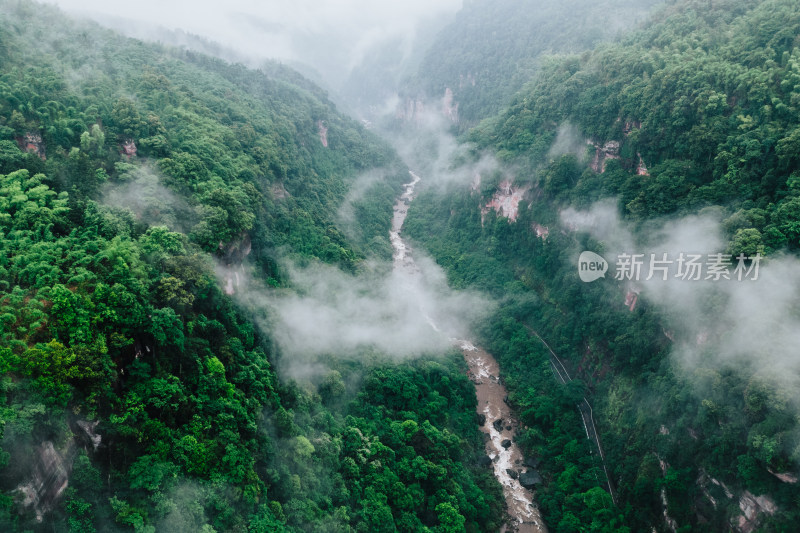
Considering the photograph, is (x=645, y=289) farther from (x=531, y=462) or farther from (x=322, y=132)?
(x=322, y=132)

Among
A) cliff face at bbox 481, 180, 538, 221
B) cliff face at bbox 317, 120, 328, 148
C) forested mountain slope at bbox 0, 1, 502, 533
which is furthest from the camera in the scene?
cliff face at bbox 317, 120, 328, 148

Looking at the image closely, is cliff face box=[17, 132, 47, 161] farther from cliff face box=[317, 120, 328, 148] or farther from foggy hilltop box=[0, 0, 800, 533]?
cliff face box=[317, 120, 328, 148]

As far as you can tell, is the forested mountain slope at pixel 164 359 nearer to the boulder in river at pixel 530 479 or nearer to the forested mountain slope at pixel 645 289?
the boulder in river at pixel 530 479

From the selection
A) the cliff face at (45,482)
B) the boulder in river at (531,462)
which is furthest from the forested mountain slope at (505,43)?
the cliff face at (45,482)

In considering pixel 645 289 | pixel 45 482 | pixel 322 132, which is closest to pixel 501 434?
pixel 645 289

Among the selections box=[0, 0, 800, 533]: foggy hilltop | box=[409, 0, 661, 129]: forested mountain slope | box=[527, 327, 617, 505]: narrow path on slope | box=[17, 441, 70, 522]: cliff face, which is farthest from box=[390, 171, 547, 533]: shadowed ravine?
box=[409, 0, 661, 129]: forested mountain slope
